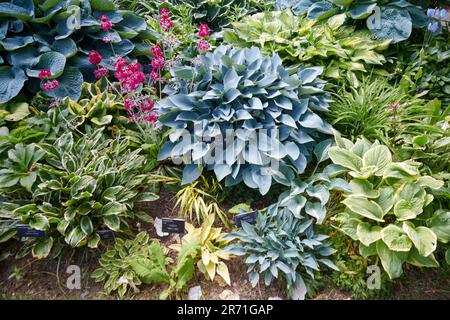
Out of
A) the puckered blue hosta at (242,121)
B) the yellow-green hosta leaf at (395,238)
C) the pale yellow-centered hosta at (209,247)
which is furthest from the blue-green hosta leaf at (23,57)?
the yellow-green hosta leaf at (395,238)

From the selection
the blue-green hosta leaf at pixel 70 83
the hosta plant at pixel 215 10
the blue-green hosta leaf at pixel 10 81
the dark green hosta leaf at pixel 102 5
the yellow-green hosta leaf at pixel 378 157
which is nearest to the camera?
the yellow-green hosta leaf at pixel 378 157

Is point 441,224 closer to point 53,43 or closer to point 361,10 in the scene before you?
point 361,10

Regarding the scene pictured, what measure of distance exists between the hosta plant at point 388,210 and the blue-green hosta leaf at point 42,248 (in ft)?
5.33

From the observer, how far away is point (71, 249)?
91.4 inches

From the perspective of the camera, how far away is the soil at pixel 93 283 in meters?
2.16

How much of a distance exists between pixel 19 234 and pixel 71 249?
11.6 inches

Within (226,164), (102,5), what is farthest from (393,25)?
(102,5)

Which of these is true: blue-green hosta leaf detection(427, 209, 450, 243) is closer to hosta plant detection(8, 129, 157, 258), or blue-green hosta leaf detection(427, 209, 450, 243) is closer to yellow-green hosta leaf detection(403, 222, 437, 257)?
yellow-green hosta leaf detection(403, 222, 437, 257)

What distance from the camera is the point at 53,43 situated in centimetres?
298

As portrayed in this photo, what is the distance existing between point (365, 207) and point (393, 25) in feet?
6.20

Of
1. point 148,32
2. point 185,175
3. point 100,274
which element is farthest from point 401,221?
point 148,32

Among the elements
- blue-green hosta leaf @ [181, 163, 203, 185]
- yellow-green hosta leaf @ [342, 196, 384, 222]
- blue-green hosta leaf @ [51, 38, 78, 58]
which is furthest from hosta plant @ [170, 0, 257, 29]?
yellow-green hosta leaf @ [342, 196, 384, 222]

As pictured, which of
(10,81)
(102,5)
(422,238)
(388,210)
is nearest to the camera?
(422,238)

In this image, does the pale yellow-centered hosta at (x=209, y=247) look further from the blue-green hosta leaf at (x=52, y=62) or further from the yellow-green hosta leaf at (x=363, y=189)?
the blue-green hosta leaf at (x=52, y=62)
